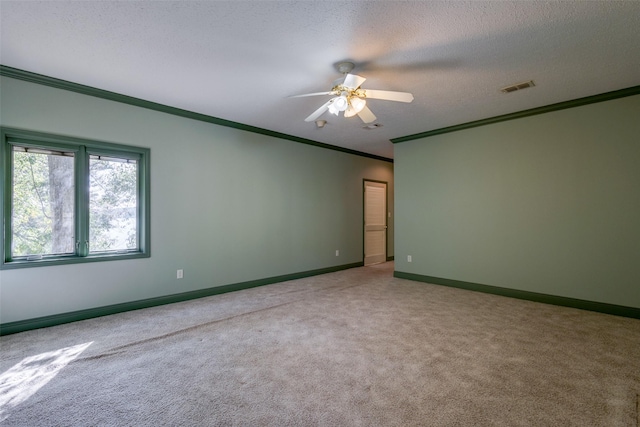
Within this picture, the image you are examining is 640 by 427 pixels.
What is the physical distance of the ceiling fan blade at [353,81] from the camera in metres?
2.60

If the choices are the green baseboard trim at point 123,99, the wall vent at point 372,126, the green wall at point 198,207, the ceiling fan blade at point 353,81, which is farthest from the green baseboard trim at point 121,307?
the ceiling fan blade at point 353,81

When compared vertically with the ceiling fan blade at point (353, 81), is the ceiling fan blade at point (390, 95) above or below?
below

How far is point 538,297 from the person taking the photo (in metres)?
4.20

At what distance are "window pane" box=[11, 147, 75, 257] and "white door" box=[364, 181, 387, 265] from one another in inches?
212

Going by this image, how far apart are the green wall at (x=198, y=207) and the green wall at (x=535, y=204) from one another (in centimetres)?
170

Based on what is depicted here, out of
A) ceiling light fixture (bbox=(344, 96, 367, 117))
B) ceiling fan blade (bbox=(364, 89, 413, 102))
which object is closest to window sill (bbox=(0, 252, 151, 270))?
ceiling light fixture (bbox=(344, 96, 367, 117))

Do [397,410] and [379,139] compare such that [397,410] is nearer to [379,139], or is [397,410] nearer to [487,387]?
[487,387]

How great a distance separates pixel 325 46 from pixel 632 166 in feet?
12.6

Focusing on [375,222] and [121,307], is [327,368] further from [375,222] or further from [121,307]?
[375,222]

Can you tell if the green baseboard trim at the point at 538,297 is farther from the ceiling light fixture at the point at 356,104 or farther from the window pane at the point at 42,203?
the window pane at the point at 42,203

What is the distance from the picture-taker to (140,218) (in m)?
3.92

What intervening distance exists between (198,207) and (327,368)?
9.86 feet

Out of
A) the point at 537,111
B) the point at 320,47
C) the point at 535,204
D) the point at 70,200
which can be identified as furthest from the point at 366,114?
the point at 70,200

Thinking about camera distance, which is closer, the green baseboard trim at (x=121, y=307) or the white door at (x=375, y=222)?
the green baseboard trim at (x=121, y=307)
